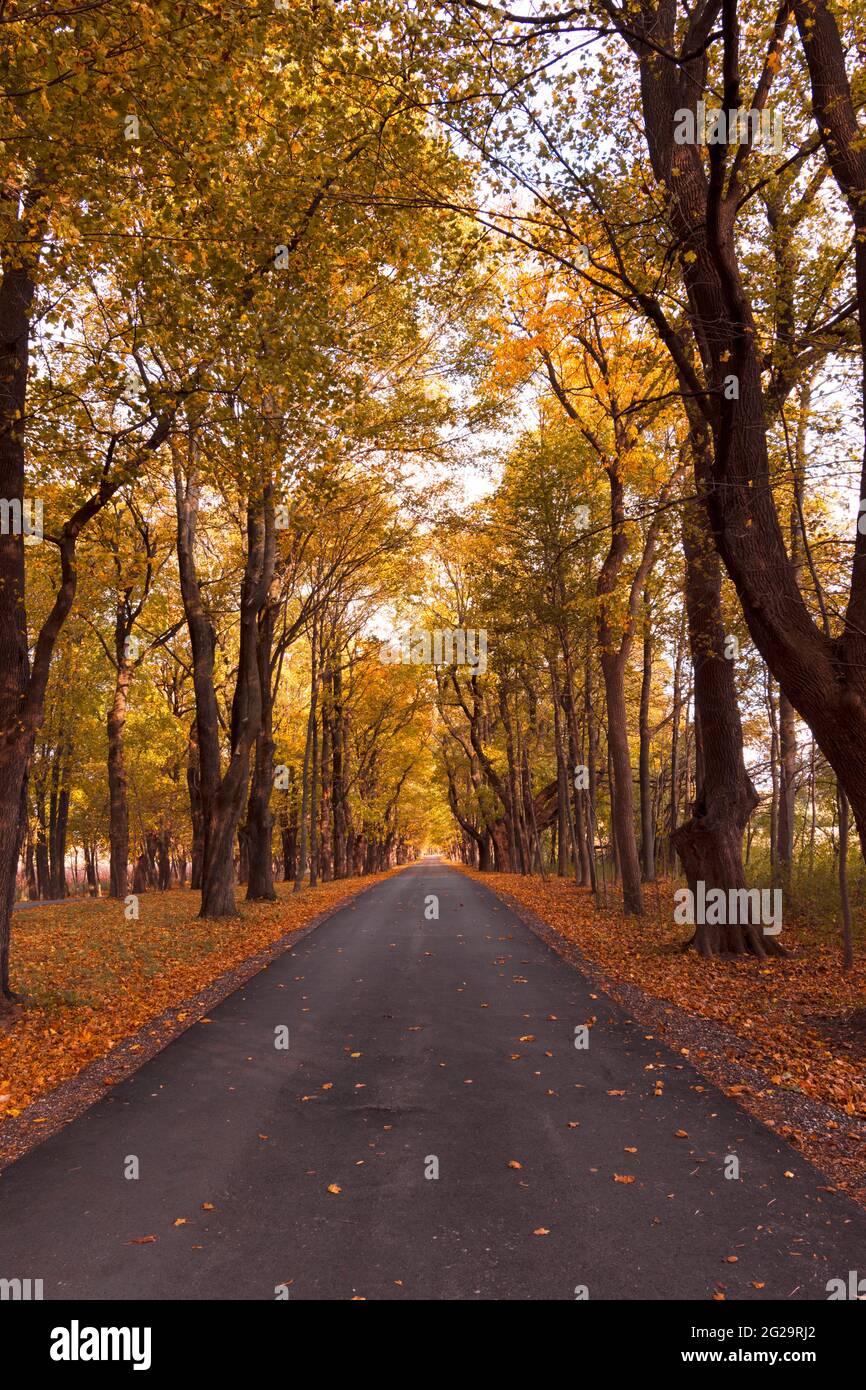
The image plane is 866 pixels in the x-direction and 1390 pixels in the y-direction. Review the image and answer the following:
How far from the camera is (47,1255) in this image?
3.74 metres

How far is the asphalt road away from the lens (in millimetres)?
3520

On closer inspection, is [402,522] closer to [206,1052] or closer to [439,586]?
[439,586]

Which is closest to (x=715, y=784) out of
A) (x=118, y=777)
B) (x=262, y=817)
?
(x=262, y=817)

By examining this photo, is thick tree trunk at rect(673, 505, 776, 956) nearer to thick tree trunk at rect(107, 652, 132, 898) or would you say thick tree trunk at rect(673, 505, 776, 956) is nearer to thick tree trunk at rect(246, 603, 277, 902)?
thick tree trunk at rect(246, 603, 277, 902)

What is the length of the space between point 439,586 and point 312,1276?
32.1 meters

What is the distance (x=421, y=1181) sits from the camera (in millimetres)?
4473

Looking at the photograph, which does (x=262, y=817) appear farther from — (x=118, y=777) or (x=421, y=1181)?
(x=421, y=1181)

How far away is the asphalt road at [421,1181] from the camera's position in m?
3.52

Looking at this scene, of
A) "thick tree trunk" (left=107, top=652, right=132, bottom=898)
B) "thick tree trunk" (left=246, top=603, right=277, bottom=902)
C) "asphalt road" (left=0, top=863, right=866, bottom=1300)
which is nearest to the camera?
"asphalt road" (left=0, top=863, right=866, bottom=1300)

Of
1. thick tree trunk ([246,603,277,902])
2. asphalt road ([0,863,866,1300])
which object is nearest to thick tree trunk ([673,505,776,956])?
Answer: asphalt road ([0,863,866,1300])

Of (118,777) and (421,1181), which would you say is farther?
(118,777)

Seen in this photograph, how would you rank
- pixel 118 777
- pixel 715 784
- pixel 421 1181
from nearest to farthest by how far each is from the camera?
1. pixel 421 1181
2. pixel 715 784
3. pixel 118 777

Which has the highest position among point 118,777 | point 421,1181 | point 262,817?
point 118,777

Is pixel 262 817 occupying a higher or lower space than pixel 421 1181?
higher
